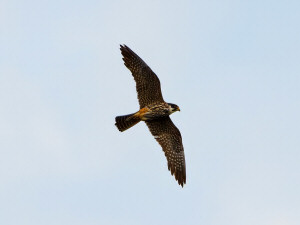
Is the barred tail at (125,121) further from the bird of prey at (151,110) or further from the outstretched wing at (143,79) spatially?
the outstretched wing at (143,79)

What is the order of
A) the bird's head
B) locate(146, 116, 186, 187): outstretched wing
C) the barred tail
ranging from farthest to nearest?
locate(146, 116, 186, 187): outstretched wing
the bird's head
the barred tail

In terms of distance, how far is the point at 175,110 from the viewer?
73.5 ft

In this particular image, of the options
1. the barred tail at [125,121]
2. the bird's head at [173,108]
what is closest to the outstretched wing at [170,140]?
the bird's head at [173,108]

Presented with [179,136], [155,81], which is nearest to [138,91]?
[155,81]

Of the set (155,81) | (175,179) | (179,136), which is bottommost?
(175,179)

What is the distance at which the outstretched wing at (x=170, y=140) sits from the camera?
22625mm

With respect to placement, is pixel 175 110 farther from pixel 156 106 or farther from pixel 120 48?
pixel 120 48

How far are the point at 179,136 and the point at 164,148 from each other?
0.67m

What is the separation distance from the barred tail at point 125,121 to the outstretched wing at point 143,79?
0.53 meters

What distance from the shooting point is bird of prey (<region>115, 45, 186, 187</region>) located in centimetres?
2208

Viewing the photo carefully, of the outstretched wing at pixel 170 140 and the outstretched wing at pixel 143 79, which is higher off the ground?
the outstretched wing at pixel 143 79

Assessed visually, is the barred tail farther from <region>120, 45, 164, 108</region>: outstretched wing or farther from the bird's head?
the bird's head

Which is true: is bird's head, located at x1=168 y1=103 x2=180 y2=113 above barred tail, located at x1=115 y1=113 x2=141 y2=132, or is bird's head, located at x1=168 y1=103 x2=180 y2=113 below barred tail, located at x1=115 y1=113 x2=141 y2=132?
above

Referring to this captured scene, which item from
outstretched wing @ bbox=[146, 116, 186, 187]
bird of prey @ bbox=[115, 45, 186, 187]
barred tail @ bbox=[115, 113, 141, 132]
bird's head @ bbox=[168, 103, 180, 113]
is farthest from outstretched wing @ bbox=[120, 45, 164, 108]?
outstretched wing @ bbox=[146, 116, 186, 187]
